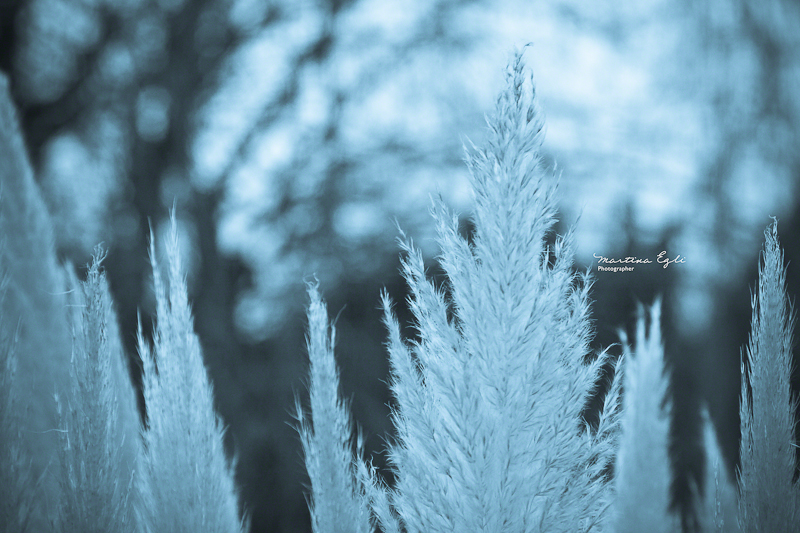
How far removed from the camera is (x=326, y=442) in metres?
0.58

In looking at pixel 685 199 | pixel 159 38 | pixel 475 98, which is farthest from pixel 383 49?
pixel 685 199

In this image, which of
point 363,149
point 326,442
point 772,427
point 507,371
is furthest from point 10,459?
point 363,149

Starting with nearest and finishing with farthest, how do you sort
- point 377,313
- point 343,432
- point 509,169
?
point 509,169 → point 343,432 → point 377,313

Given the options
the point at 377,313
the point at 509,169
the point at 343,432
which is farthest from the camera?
the point at 377,313

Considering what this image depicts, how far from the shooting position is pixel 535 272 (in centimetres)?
51

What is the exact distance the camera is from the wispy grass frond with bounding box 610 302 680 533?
3.14 feet

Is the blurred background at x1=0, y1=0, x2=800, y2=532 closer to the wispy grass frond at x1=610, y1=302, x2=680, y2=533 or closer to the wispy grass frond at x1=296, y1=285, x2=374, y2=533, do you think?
the wispy grass frond at x1=610, y1=302, x2=680, y2=533

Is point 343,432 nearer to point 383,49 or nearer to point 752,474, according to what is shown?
point 752,474

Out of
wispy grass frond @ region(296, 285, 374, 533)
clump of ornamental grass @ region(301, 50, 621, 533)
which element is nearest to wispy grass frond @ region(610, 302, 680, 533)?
clump of ornamental grass @ region(301, 50, 621, 533)

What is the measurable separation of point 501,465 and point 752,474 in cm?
36

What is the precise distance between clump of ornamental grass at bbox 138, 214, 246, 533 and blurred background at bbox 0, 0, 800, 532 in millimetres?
2768

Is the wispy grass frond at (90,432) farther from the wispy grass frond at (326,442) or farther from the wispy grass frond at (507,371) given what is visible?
the wispy grass frond at (507,371)
